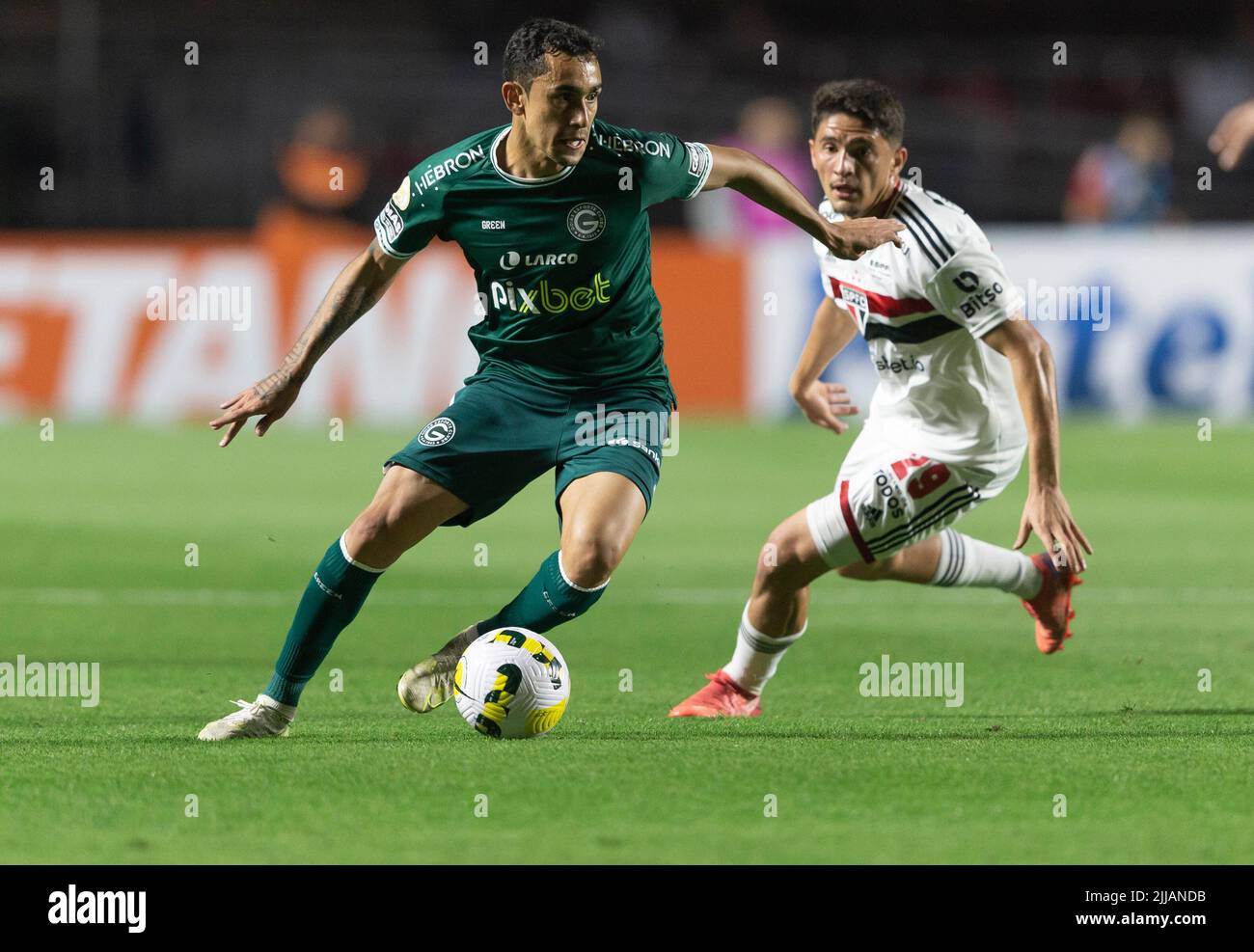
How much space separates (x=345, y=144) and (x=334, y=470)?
283 inches

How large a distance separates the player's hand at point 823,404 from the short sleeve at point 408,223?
1896 mm

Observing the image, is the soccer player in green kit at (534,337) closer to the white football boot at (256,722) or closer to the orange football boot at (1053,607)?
the white football boot at (256,722)

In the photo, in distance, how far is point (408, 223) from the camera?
645 cm

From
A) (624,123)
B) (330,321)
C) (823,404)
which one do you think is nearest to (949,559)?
(823,404)

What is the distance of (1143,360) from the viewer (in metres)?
18.7

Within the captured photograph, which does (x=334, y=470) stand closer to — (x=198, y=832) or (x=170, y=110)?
(x=170, y=110)

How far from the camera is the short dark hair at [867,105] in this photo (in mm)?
6828

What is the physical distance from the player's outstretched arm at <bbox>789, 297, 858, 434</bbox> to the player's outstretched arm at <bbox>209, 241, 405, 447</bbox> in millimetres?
1896

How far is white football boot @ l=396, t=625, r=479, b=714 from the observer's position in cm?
668

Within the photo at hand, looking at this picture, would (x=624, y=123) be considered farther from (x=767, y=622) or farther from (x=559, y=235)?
(x=559, y=235)

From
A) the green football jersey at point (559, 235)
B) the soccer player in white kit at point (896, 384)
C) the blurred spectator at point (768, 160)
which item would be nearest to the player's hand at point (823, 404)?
the soccer player in white kit at point (896, 384)

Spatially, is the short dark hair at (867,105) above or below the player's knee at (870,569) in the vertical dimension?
above

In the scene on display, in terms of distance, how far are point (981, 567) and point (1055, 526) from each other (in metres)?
1.73

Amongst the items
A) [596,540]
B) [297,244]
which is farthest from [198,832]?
[297,244]
